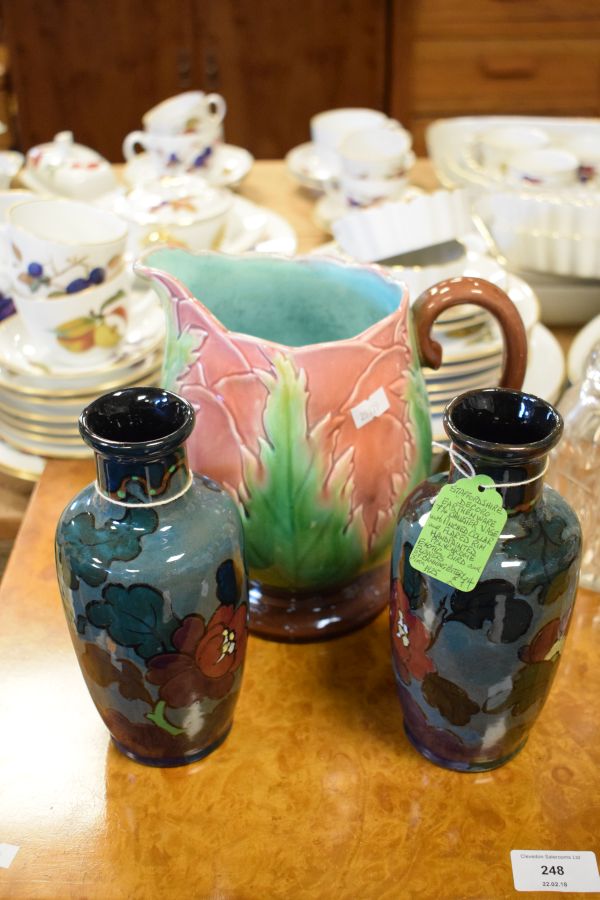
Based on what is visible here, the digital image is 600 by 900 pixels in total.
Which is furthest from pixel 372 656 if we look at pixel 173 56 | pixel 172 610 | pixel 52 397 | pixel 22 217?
pixel 173 56

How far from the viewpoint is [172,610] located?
1.87 feet

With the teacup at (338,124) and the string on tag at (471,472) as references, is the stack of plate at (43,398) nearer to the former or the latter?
the string on tag at (471,472)

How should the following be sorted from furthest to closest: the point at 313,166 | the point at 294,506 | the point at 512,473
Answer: the point at 313,166
the point at 294,506
the point at 512,473

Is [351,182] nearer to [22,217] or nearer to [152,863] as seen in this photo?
[22,217]

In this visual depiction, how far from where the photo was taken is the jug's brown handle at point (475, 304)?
0.71 meters

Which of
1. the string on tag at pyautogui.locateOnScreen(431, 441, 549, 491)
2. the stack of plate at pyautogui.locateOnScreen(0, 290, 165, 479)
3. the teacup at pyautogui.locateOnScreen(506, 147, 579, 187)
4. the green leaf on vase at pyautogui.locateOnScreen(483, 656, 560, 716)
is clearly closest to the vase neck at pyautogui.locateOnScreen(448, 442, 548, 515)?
the string on tag at pyautogui.locateOnScreen(431, 441, 549, 491)

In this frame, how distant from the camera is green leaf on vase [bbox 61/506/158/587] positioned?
1.84 ft

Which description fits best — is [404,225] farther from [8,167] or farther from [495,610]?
[8,167]

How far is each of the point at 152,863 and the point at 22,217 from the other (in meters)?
0.69

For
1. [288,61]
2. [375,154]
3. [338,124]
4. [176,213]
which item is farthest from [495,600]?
[288,61]

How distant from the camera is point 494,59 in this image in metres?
2.64

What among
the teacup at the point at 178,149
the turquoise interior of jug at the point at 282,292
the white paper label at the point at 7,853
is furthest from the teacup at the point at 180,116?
Result: the white paper label at the point at 7,853

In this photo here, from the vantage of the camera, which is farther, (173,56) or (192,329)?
(173,56)

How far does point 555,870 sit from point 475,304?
0.39m
